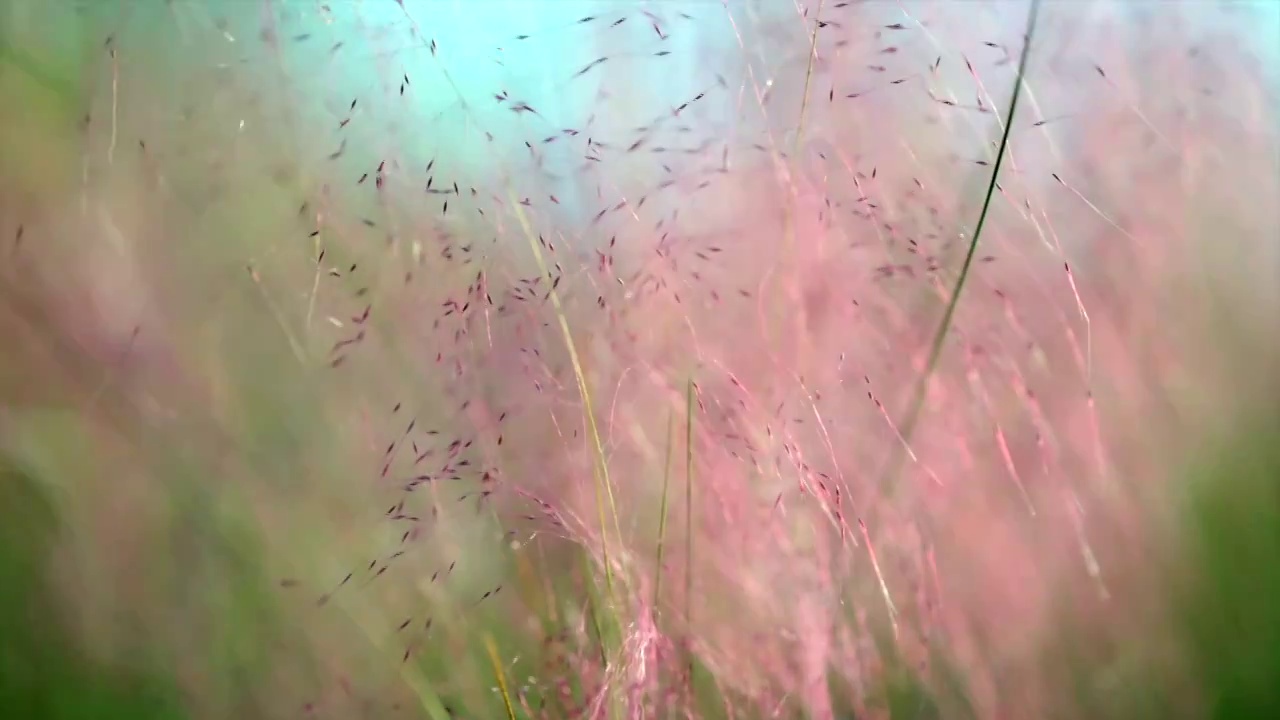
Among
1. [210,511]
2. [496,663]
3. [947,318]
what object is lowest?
[496,663]

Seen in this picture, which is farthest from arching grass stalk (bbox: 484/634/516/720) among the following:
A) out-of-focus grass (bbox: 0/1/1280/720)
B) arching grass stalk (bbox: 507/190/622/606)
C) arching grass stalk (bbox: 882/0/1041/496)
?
arching grass stalk (bbox: 882/0/1041/496)

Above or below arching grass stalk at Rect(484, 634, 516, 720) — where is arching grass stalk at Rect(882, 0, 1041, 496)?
above

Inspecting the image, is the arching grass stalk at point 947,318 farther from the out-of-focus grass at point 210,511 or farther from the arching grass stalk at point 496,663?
the arching grass stalk at point 496,663

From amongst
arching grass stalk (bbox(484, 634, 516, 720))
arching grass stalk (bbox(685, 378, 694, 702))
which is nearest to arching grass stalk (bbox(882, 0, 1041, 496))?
arching grass stalk (bbox(685, 378, 694, 702))

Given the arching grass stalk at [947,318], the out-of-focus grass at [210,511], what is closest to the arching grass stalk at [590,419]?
the out-of-focus grass at [210,511]

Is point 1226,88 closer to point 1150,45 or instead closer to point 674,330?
point 1150,45

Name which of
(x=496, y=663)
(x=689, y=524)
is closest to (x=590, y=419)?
(x=689, y=524)

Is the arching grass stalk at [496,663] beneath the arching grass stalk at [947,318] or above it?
beneath

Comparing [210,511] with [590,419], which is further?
[210,511]

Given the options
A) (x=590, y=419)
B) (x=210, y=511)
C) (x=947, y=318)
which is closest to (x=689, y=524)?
(x=590, y=419)

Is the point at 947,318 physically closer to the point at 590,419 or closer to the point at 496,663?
the point at 590,419

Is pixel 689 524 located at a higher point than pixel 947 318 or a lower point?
lower

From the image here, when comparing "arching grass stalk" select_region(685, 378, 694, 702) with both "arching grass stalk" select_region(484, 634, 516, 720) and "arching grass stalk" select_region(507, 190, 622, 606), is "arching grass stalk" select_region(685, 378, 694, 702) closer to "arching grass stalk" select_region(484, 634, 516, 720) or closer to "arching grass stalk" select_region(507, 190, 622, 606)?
"arching grass stalk" select_region(507, 190, 622, 606)
